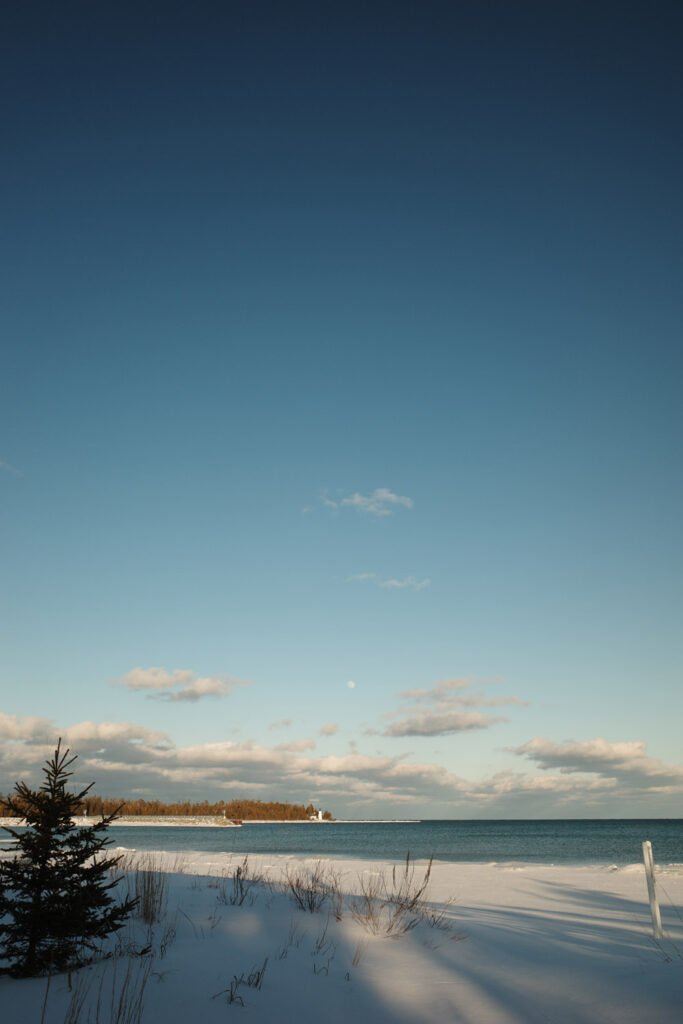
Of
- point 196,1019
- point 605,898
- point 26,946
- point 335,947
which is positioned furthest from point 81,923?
point 605,898

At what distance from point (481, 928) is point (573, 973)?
275 cm

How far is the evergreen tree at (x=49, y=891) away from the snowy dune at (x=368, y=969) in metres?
0.19

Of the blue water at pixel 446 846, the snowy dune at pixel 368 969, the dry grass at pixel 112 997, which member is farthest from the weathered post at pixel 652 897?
the blue water at pixel 446 846

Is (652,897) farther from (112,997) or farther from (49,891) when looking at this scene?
(49,891)

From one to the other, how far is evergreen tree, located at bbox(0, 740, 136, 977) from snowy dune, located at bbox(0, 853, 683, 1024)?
0.19 m

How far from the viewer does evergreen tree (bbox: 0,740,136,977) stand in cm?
482

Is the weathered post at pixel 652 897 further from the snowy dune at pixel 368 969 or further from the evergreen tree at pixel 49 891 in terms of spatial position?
the evergreen tree at pixel 49 891

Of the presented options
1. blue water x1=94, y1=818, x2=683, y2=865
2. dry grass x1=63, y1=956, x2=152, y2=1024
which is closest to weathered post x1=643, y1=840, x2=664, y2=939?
dry grass x1=63, y1=956, x2=152, y2=1024

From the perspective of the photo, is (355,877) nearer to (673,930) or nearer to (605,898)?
(605,898)

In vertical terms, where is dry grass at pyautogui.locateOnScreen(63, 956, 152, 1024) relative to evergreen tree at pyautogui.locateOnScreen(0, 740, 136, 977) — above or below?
below

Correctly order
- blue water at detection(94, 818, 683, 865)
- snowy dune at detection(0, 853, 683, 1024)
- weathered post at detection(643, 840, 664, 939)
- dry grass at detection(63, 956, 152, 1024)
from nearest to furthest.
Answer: dry grass at detection(63, 956, 152, 1024) < snowy dune at detection(0, 853, 683, 1024) < weathered post at detection(643, 840, 664, 939) < blue water at detection(94, 818, 683, 865)

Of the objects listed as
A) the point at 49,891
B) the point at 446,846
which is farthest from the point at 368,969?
the point at 446,846

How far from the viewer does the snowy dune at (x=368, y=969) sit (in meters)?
4.60

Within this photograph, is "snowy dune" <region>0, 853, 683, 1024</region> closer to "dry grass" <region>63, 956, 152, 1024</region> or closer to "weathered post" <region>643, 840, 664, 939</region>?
"dry grass" <region>63, 956, 152, 1024</region>
